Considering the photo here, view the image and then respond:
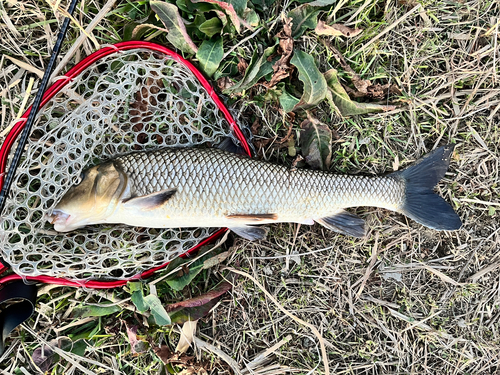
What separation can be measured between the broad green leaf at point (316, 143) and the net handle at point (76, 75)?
41 cm

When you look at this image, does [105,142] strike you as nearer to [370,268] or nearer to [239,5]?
[239,5]

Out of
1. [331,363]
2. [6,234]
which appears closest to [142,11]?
[6,234]

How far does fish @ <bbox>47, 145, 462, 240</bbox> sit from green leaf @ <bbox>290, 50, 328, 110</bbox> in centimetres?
47

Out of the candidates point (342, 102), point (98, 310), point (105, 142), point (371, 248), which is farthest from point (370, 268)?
point (105, 142)

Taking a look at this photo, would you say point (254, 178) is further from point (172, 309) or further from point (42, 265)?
point (42, 265)

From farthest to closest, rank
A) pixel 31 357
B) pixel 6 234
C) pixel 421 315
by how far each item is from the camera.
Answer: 1. pixel 421 315
2. pixel 31 357
3. pixel 6 234

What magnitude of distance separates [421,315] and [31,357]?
8.84 feet

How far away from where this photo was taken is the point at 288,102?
2.18m

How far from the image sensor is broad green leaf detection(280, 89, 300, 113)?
2.18m

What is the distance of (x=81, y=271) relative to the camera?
2.01 m

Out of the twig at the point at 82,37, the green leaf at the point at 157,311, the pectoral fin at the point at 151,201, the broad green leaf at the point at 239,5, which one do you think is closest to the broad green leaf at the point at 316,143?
the broad green leaf at the point at 239,5

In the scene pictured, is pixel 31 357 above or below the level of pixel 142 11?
below

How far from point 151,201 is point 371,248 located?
5.07 ft

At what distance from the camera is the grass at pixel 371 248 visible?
2.27m
